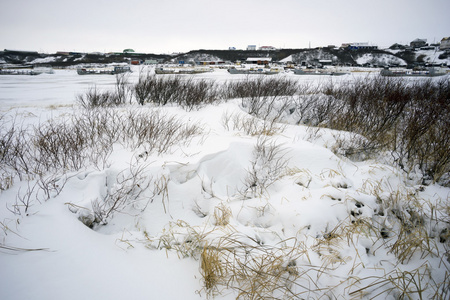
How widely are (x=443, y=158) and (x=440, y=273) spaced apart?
97.8 inches

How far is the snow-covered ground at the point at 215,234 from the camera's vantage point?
5.47 feet

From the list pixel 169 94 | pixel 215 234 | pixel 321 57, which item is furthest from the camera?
pixel 321 57

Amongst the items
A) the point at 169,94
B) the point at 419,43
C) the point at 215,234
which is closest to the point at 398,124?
the point at 215,234

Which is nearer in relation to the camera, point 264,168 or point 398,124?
point 264,168

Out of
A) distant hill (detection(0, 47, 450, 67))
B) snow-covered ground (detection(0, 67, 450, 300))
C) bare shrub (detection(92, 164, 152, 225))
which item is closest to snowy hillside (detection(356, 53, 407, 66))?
distant hill (detection(0, 47, 450, 67))

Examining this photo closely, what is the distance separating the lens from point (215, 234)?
84.5 inches

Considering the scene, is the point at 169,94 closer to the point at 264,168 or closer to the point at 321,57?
the point at 264,168

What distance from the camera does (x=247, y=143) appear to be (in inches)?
164

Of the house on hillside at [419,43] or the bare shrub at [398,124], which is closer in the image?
the bare shrub at [398,124]

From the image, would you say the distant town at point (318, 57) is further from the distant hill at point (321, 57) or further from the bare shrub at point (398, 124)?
Answer: the bare shrub at point (398, 124)

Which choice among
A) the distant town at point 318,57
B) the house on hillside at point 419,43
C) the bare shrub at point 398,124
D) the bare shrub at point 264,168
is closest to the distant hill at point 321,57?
the distant town at point 318,57

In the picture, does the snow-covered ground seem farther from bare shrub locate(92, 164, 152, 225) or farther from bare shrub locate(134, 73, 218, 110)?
bare shrub locate(134, 73, 218, 110)

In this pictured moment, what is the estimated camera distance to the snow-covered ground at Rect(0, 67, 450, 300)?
167 cm

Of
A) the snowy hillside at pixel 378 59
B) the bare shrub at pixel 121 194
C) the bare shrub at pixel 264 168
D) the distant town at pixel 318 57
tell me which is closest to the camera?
the bare shrub at pixel 121 194
